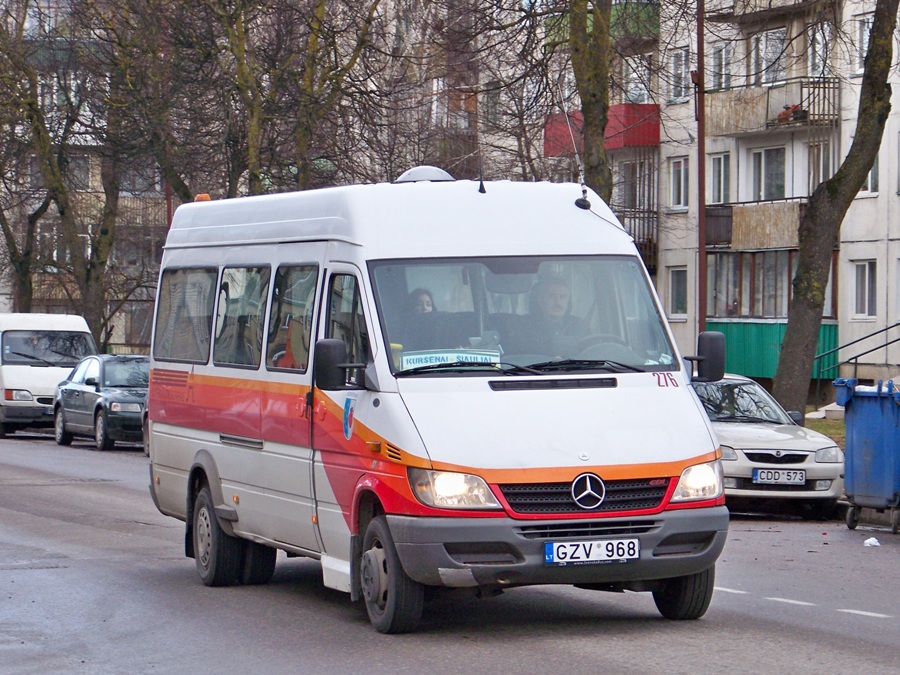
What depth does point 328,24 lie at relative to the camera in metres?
31.5

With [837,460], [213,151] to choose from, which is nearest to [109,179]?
[213,151]

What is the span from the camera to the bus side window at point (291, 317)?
9.66 m

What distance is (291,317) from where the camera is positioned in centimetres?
995

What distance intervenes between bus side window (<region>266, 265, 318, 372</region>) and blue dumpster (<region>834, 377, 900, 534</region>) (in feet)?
22.7

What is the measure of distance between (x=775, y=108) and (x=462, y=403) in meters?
38.5

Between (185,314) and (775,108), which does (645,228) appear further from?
(185,314)

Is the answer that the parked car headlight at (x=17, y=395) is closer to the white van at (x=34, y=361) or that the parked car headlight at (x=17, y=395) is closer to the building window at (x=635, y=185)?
the white van at (x=34, y=361)

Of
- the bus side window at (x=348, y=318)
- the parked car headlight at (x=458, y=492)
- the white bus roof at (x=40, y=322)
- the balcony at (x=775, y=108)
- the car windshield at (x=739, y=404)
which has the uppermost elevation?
the balcony at (x=775, y=108)

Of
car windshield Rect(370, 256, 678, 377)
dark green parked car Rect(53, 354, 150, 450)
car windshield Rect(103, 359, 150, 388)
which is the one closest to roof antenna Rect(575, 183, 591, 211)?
car windshield Rect(370, 256, 678, 377)

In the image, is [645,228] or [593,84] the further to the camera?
[645,228]

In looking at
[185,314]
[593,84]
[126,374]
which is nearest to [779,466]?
[185,314]

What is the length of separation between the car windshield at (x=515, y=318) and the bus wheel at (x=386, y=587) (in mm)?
897

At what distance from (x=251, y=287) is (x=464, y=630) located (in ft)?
10.2

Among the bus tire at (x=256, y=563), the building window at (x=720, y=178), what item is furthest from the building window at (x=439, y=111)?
the bus tire at (x=256, y=563)
